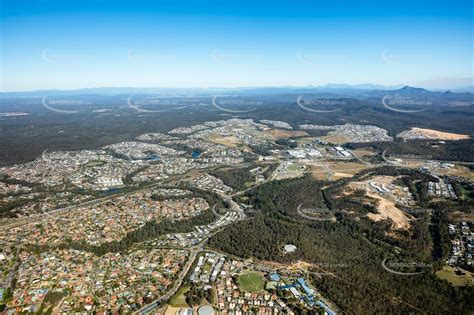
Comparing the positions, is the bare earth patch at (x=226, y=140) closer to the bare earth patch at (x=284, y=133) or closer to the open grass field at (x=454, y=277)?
the bare earth patch at (x=284, y=133)

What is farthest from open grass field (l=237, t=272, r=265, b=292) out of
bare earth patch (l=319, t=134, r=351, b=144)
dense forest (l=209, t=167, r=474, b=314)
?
bare earth patch (l=319, t=134, r=351, b=144)

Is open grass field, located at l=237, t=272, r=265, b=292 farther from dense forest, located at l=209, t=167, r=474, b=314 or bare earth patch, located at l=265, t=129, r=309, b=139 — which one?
bare earth patch, located at l=265, t=129, r=309, b=139

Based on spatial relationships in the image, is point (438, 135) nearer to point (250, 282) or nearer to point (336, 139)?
point (336, 139)

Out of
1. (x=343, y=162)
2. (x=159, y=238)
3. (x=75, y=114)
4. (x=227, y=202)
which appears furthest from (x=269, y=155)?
(x=75, y=114)

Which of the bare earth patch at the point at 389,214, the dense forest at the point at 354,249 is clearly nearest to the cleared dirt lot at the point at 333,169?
the dense forest at the point at 354,249

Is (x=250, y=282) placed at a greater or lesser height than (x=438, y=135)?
lesser

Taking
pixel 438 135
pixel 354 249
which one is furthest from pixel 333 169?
pixel 438 135
